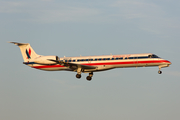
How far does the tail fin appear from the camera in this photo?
55062mm

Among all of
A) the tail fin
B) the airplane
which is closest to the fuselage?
the airplane

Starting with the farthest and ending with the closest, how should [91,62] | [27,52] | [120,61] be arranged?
[27,52] → [91,62] → [120,61]

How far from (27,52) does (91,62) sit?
13.2 metres

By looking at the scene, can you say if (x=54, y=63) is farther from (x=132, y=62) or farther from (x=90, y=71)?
(x=132, y=62)

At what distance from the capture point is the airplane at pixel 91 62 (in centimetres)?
4712

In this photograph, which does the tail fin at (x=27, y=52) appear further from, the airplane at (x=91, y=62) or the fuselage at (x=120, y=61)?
the fuselage at (x=120, y=61)

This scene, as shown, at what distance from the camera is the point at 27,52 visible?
55.2 m

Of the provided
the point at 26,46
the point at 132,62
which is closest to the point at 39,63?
the point at 26,46

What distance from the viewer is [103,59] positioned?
48.9 meters

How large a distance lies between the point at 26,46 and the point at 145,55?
2239cm

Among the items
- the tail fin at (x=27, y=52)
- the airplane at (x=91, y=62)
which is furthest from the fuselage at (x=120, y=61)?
the tail fin at (x=27, y=52)

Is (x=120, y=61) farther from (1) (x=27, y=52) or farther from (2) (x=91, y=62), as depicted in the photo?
(1) (x=27, y=52)

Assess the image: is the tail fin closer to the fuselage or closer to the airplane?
the airplane

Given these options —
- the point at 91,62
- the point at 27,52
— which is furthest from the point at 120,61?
the point at 27,52
